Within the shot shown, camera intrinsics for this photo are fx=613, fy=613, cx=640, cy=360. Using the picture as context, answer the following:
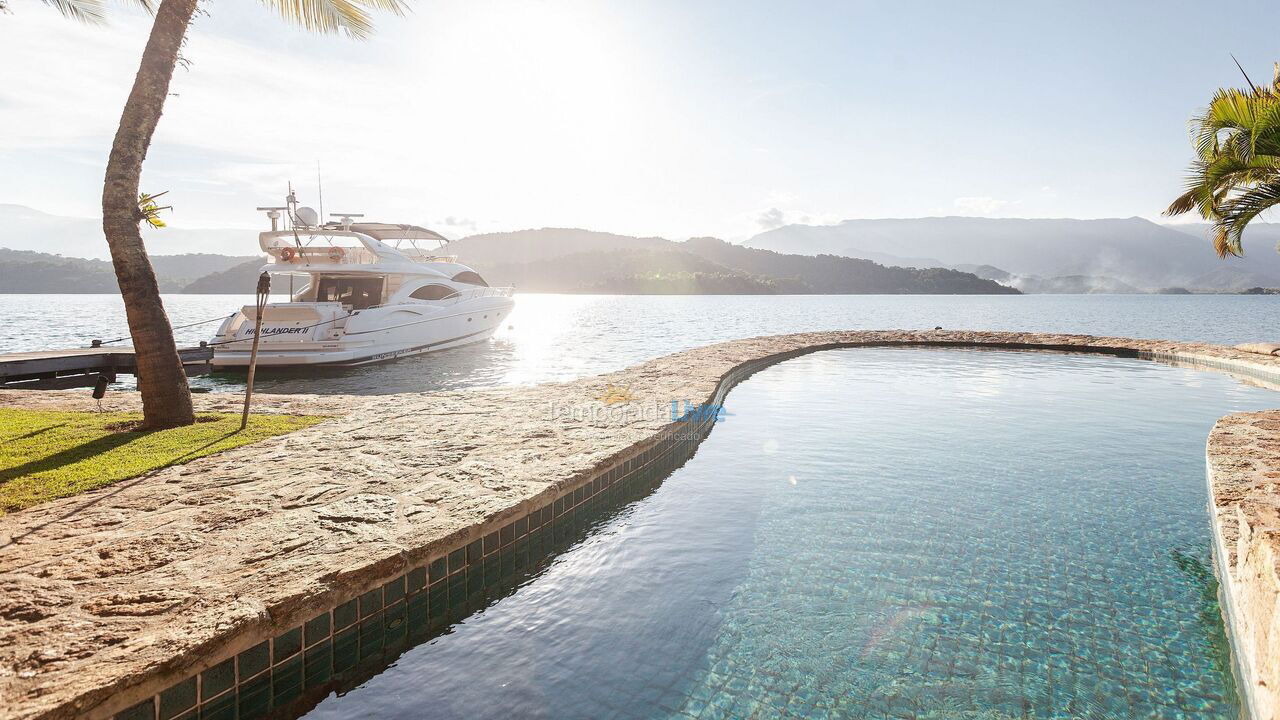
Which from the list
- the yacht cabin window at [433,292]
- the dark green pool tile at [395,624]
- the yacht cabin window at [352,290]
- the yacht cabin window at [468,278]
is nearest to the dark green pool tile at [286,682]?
the dark green pool tile at [395,624]

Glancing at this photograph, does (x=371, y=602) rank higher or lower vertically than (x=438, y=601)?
higher

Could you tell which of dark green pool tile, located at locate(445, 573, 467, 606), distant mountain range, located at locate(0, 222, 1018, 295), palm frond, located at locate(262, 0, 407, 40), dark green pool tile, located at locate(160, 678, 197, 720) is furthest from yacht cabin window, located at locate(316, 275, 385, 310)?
distant mountain range, located at locate(0, 222, 1018, 295)

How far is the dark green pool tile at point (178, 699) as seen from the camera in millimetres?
2391

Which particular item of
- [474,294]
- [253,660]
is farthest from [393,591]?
[474,294]

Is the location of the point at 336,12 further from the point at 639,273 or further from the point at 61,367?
the point at 639,273

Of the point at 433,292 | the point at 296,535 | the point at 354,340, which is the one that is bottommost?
the point at 296,535

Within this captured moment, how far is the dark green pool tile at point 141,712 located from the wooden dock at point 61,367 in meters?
12.7

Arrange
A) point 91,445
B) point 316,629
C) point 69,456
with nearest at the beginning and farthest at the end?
point 316,629 → point 69,456 → point 91,445

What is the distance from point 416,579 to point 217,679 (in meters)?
1.01

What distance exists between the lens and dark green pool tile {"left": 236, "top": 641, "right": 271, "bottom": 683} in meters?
2.65

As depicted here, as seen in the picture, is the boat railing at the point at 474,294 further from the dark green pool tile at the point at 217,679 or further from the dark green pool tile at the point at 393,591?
the dark green pool tile at the point at 217,679

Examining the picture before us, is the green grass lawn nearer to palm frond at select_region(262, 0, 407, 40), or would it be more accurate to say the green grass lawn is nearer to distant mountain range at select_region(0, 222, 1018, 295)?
palm frond at select_region(262, 0, 407, 40)

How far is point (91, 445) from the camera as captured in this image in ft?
18.5

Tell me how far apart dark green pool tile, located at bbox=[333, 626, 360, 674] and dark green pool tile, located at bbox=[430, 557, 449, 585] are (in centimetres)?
50
